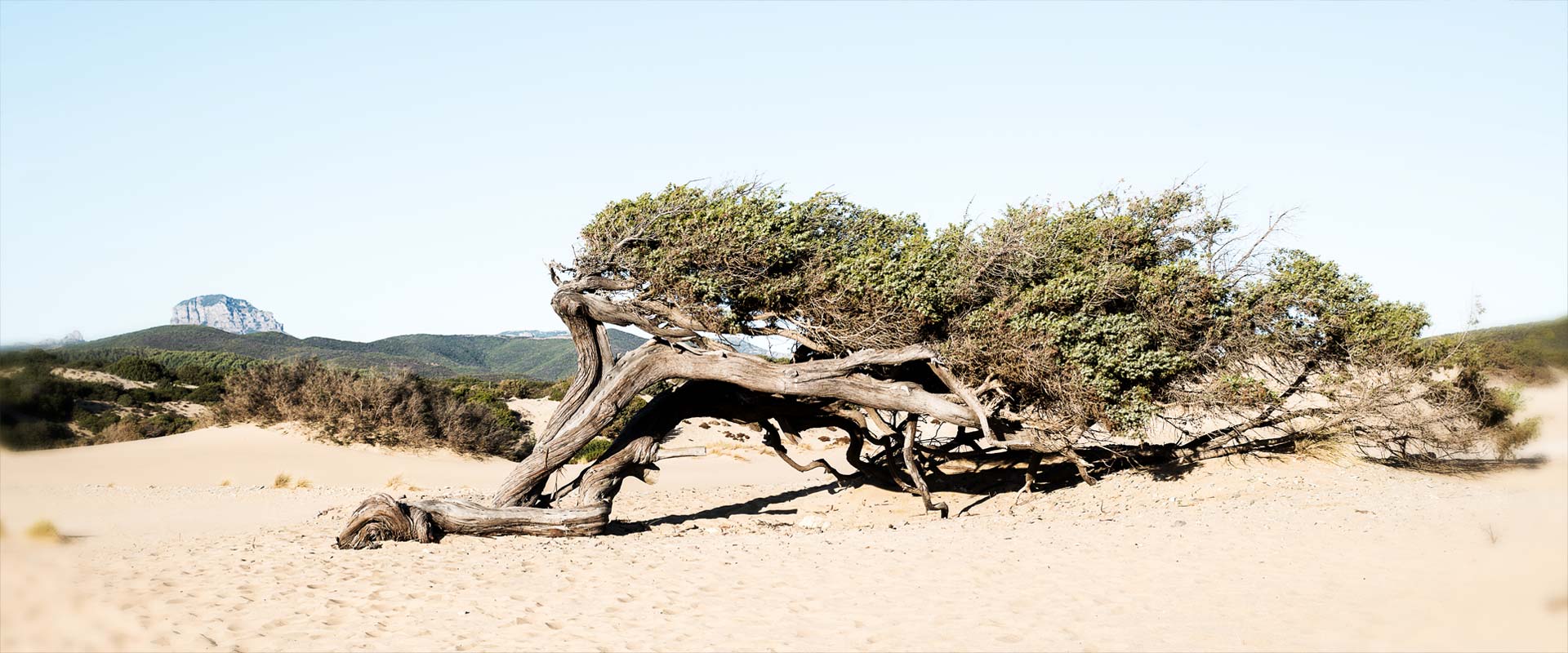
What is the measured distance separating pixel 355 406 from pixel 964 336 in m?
19.4

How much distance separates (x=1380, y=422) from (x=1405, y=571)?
6.99 m

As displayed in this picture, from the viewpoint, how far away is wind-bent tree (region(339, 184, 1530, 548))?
515 inches

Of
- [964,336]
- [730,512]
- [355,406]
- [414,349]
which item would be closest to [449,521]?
[730,512]

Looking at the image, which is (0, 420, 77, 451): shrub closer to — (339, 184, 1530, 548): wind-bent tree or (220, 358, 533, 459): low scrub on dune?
(339, 184, 1530, 548): wind-bent tree

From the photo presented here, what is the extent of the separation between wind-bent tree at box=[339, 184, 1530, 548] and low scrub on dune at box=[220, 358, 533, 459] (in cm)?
1380

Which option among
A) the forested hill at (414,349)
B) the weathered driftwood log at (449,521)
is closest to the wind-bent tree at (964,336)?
the weathered driftwood log at (449,521)

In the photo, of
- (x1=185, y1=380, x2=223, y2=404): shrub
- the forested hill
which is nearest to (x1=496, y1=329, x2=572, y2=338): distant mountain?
the forested hill

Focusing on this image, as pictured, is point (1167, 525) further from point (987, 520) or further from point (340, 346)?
point (340, 346)

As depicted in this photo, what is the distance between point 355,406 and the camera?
83.3 ft

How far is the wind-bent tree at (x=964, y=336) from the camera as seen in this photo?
42.9ft

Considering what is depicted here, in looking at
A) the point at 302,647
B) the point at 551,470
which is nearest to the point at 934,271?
the point at 551,470

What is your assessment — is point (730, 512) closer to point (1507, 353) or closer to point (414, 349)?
point (1507, 353)

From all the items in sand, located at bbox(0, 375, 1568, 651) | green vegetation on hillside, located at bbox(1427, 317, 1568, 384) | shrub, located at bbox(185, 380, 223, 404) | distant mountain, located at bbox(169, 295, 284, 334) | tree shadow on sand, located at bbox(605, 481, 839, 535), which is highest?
distant mountain, located at bbox(169, 295, 284, 334)

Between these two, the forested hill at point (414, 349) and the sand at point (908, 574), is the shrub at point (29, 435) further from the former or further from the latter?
the forested hill at point (414, 349)
